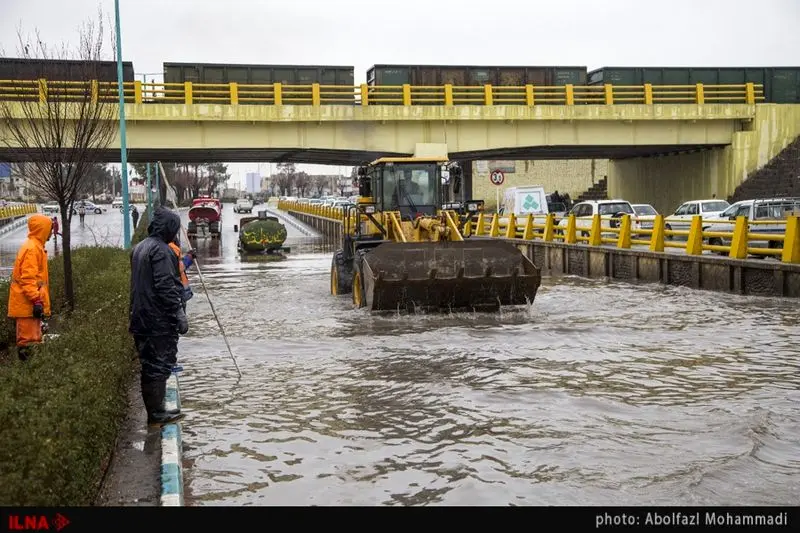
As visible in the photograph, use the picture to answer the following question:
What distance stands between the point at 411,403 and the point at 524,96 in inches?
1416

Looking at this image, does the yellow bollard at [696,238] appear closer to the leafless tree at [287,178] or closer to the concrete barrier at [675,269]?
the concrete barrier at [675,269]

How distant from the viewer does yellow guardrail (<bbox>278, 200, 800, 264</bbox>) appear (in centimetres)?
1892

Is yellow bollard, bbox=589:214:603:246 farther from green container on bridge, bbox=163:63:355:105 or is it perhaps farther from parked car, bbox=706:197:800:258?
green container on bridge, bbox=163:63:355:105

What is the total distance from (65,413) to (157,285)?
6.25 feet

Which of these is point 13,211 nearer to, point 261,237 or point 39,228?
point 261,237

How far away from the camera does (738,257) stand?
20000mm

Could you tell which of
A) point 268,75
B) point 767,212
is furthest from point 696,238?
point 268,75

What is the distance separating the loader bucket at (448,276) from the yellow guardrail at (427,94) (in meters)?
23.4

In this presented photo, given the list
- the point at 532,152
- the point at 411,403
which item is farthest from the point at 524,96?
the point at 411,403

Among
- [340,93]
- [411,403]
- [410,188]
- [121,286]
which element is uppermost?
[340,93]

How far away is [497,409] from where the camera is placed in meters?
8.92

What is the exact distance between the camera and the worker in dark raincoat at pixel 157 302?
785cm
